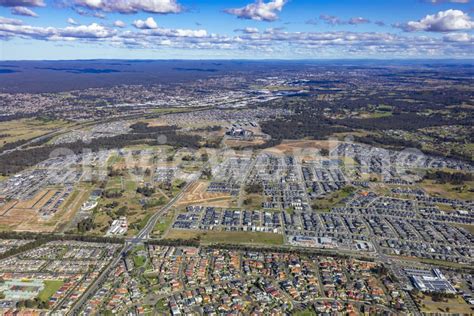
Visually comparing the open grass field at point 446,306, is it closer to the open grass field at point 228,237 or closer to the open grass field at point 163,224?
the open grass field at point 228,237

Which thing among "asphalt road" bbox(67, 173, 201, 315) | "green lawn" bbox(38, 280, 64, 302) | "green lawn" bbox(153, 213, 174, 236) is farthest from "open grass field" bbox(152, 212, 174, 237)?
"green lawn" bbox(38, 280, 64, 302)

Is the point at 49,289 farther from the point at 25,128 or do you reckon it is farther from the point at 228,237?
the point at 25,128

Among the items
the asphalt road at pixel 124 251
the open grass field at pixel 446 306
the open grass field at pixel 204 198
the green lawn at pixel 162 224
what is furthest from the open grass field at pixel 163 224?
the open grass field at pixel 446 306

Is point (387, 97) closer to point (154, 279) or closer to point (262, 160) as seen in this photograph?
point (262, 160)

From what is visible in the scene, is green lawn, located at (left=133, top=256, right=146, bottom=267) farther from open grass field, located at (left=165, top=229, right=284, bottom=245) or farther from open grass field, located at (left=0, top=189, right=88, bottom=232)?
open grass field, located at (left=0, top=189, right=88, bottom=232)

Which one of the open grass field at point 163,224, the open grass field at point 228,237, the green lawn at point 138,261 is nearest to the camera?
the green lawn at point 138,261

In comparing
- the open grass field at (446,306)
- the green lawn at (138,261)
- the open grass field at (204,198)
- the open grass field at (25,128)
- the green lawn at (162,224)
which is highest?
the open grass field at (25,128)

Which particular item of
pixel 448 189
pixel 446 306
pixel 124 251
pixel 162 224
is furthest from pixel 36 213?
pixel 448 189
